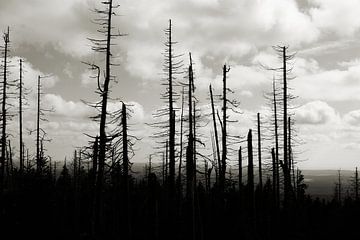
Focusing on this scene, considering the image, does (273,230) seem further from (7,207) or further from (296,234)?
(7,207)

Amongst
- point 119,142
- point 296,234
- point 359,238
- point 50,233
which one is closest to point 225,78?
point 119,142

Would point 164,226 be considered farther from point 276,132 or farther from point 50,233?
point 276,132

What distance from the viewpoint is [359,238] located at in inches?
950

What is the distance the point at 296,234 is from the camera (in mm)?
26109

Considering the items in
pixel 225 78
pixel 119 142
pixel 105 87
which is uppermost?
pixel 225 78

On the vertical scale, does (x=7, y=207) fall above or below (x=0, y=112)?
below

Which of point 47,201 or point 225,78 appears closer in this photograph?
point 47,201

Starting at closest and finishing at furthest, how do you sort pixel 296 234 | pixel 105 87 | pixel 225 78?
1. pixel 105 87
2. pixel 296 234
3. pixel 225 78

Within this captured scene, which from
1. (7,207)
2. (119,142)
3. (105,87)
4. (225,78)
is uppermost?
(225,78)

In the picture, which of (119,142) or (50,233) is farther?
(50,233)

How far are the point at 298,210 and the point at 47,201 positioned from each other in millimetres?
19468

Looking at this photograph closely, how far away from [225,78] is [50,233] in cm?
1568

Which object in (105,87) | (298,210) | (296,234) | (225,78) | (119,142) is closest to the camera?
(105,87)

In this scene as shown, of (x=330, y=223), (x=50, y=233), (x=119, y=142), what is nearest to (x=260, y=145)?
(x=330, y=223)
